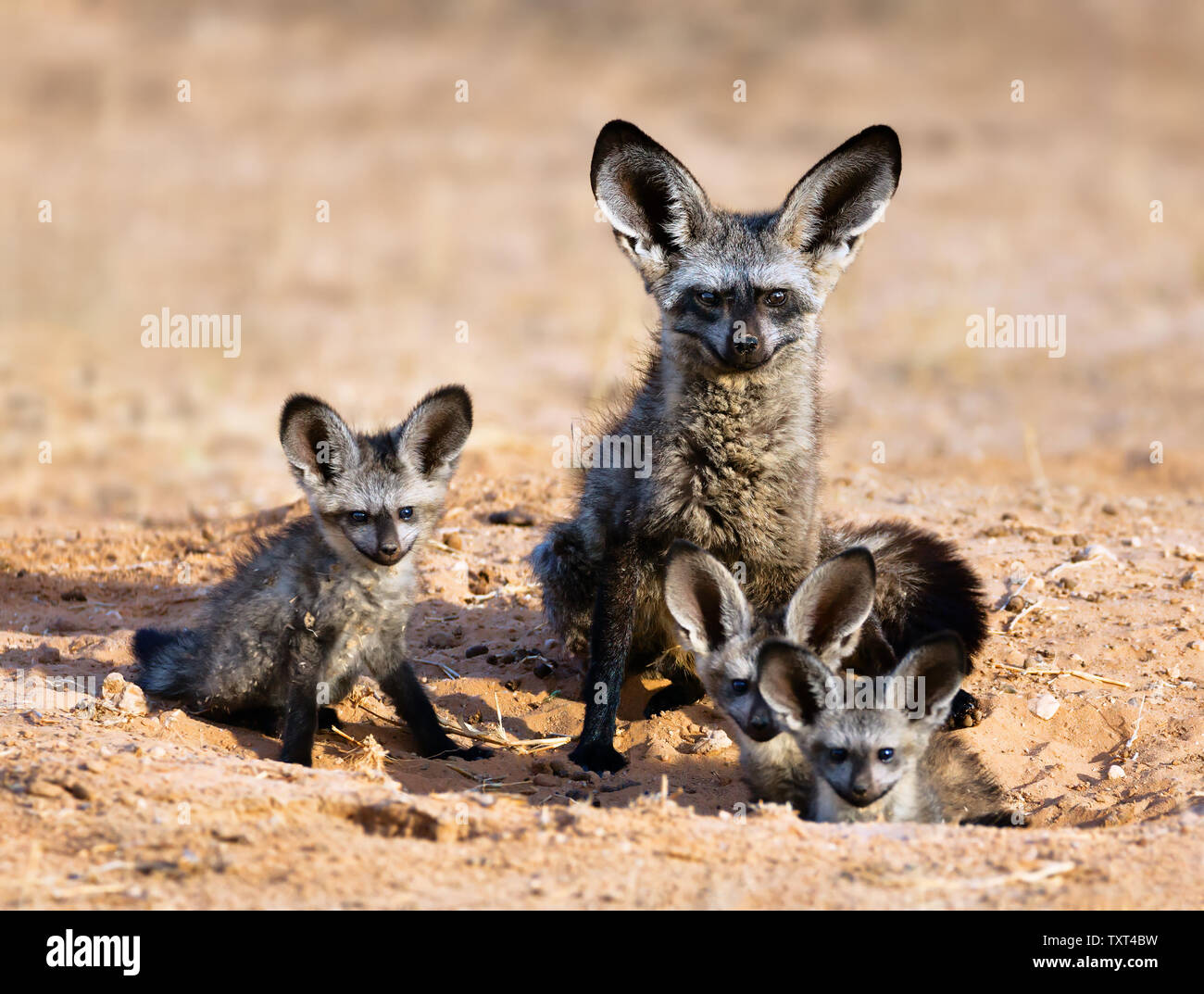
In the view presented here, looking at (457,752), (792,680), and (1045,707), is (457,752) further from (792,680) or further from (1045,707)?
(1045,707)

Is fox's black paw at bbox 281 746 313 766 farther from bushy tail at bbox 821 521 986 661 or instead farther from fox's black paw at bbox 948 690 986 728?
fox's black paw at bbox 948 690 986 728

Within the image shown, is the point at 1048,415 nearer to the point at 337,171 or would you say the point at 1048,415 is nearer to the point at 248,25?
the point at 337,171

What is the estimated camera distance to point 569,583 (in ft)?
20.0

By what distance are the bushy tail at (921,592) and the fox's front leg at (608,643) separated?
3.36 ft

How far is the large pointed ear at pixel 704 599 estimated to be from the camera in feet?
16.2

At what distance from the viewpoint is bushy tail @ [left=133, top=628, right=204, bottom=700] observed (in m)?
5.46

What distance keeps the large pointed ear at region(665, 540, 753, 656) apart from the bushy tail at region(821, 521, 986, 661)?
1.03 meters

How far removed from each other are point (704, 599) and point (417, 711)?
1288mm

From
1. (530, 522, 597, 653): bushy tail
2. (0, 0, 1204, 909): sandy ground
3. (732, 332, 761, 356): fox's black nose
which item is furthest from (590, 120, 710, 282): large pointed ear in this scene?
(0, 0, 1204, 909): sandy ground

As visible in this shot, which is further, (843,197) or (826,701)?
(843,197)

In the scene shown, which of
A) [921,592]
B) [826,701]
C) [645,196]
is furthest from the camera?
[921,592]

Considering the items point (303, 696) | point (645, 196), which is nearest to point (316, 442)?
point (303, 696)

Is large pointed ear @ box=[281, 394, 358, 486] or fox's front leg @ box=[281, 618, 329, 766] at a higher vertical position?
large pointed ear @ box=[281, 394, 358, 486]

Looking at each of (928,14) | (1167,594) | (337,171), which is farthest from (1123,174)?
(1167,594)
